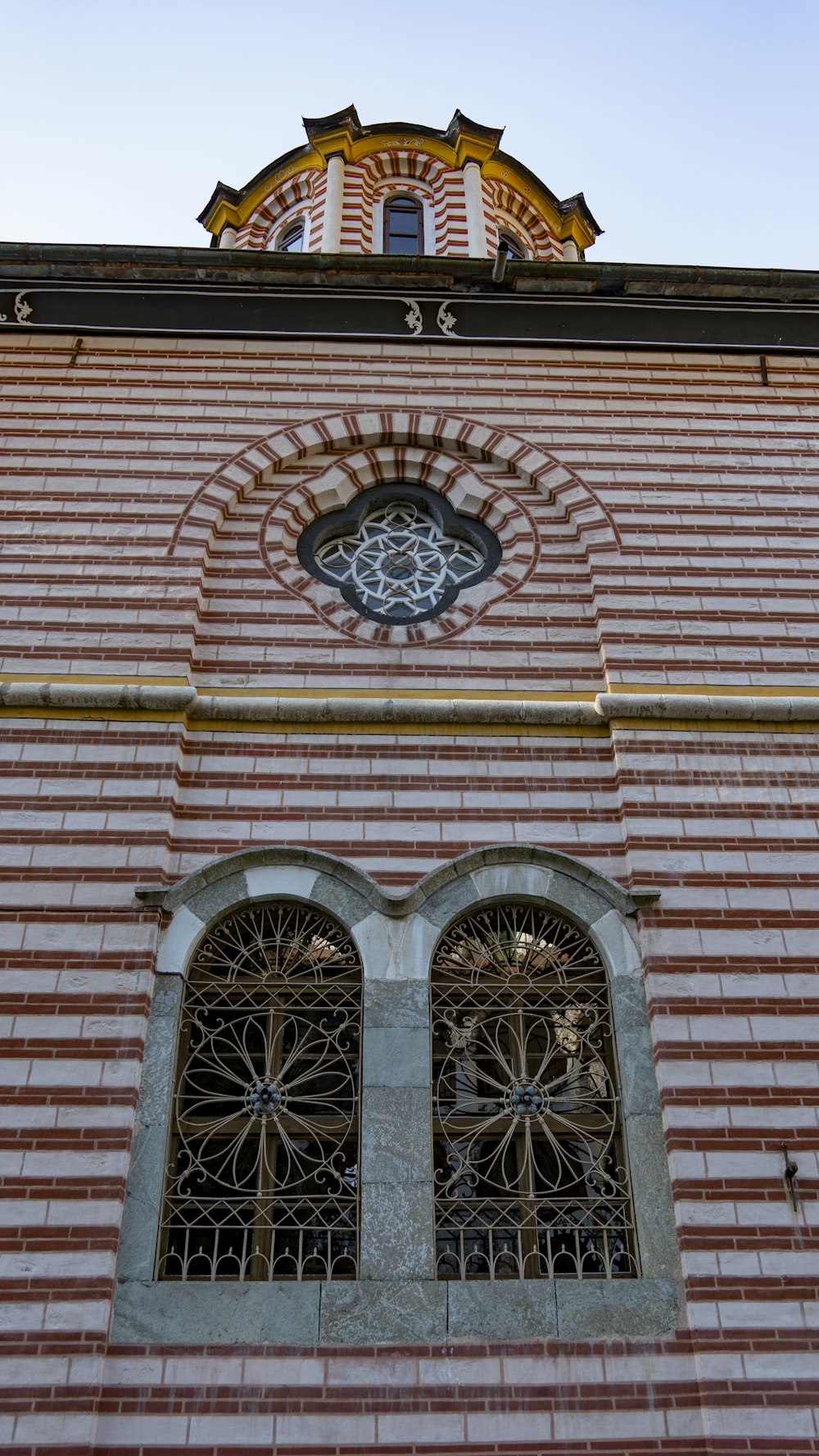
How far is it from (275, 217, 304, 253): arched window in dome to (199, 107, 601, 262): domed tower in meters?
0.01

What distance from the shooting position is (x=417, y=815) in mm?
8258

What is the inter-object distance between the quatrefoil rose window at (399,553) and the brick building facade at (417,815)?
5cm

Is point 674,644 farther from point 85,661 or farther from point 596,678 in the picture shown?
point 85,661

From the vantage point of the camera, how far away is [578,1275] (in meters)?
6.95

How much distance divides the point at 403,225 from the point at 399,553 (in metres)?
6.84

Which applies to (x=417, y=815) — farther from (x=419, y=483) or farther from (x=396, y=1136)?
(x=419, y=483)


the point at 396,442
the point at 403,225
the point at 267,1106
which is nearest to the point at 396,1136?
the point at 267,1106

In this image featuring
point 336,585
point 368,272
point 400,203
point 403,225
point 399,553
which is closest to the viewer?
point 336,585

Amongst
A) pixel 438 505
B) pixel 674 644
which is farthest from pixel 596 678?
pixel 438 505

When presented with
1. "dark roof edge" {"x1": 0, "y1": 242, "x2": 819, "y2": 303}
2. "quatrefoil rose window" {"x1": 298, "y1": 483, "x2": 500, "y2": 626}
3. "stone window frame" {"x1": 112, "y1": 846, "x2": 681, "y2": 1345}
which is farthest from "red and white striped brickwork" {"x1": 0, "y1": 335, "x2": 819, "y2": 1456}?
"dark roof edge" {"x1": 0, "y1": 242, "x2": 819, "y2": 303}

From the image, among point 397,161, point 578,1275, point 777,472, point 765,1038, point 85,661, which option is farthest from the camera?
point 397,161

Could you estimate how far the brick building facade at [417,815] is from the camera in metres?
6.58

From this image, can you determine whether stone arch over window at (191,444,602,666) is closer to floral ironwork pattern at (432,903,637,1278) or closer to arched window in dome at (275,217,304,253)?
floral ironwork pattern at (432,903,637,1278)

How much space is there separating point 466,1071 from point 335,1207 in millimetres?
1086
